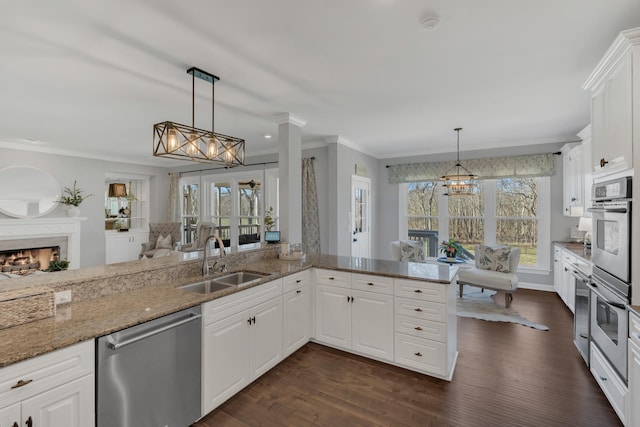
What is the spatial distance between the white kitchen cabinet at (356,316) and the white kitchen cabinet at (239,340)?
1.79ft

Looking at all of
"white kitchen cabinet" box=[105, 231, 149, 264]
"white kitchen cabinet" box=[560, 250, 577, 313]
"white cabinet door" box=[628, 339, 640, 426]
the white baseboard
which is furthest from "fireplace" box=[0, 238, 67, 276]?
the white baseboard

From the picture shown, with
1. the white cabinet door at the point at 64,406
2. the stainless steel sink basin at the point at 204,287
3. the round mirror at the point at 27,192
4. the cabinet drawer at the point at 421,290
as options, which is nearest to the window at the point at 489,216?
the cabinet drawer at the point at 421,290

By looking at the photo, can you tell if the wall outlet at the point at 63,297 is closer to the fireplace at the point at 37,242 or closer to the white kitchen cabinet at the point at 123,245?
the fireplace at the point at 37,242

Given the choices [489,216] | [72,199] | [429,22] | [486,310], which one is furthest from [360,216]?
[72,199]

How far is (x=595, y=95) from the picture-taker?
2.45 metres

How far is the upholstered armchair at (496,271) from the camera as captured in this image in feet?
14.0

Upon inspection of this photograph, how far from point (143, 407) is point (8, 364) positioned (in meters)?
0.74

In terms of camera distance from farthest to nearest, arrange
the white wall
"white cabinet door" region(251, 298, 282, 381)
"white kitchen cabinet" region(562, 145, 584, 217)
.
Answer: the white wall → "white kitchen cabinet" region(562, 145, 584, 217) → "white cabinet door" region(251, 298, 282, 381)

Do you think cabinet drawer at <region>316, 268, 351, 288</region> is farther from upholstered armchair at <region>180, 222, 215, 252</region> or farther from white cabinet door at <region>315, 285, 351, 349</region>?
upholstered armchair at <region>180, 222, 215, 252</region>

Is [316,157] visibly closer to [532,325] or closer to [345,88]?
[345,88]

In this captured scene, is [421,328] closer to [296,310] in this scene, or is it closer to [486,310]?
[296,310]

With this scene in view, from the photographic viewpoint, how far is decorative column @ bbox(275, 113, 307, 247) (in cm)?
382

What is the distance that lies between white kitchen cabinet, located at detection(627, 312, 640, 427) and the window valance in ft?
13.4

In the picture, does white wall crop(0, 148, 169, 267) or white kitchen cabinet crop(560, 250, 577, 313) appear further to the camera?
white wall crop(0, 148, 169, 267)
